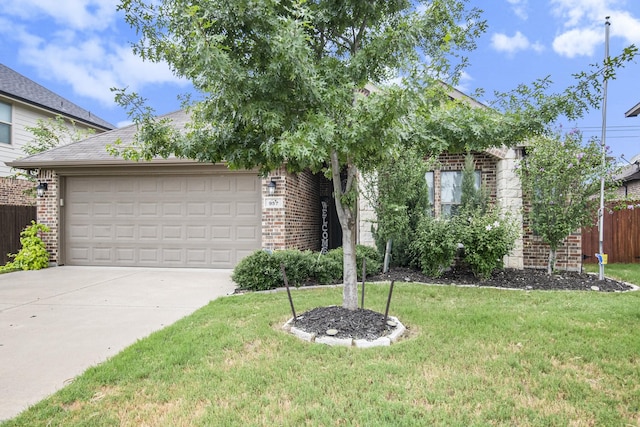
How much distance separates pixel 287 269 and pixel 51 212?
6.69m

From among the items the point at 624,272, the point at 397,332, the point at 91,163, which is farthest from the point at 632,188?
the point at 91,163

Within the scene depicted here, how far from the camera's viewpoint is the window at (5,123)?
12.5 metres

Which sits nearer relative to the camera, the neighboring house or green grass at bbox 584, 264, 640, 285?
green grass at bbox 584, 264, 640, 285

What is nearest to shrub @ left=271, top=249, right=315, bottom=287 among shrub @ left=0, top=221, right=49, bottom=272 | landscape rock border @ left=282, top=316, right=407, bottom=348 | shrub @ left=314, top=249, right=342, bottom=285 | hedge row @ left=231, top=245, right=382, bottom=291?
hedge row @ left=231, top=245, right=382, bottom=291

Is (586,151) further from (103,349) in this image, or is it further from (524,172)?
(103,349)

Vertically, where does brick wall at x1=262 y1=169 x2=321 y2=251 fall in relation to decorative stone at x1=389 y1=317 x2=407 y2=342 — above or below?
above

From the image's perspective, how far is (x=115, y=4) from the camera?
402cm

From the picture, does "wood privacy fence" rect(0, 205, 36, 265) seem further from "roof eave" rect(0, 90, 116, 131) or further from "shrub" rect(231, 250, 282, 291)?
"shrub" rect(231, 250, 282, 291)

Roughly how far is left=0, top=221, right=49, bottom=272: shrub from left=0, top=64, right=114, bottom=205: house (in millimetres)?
4724

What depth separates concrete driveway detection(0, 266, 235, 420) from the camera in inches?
129

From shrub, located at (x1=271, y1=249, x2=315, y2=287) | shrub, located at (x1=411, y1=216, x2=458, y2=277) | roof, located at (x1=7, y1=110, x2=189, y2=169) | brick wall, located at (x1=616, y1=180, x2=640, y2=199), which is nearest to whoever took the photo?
shrub, located at (x1=271, y1=249, x2=315, y2=287)

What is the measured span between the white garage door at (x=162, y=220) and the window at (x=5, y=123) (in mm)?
5294

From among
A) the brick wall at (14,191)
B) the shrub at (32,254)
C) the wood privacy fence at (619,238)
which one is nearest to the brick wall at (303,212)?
the shrub at (32,254)

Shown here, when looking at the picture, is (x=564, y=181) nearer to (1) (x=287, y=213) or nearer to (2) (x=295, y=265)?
(2) (x=295, y=265)
